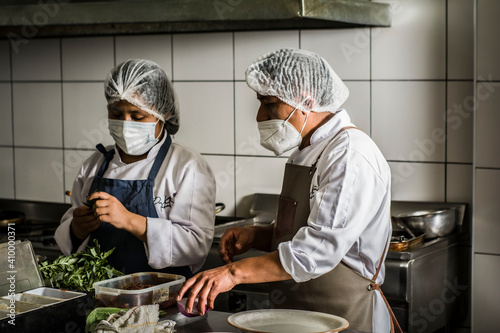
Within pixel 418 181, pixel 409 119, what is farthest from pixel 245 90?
pixel 418 181

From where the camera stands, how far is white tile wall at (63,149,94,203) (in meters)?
3.12

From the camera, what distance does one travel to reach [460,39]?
7.84 feet

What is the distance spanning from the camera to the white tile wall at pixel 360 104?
2527 mm

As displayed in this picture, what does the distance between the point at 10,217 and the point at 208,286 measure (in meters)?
1.93

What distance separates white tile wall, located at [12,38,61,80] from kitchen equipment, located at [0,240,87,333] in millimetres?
1819

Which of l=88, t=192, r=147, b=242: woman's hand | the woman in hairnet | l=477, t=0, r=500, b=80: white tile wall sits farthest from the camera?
l=477, t=0, r=500, b=80: white tile wall

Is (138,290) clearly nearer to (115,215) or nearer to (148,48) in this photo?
(115,215)

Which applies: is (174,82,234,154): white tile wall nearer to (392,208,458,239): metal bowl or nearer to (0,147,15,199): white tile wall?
(392,208,458,239): metal bowl

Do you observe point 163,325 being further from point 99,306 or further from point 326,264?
point 326,264

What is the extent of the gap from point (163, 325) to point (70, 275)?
0.42m

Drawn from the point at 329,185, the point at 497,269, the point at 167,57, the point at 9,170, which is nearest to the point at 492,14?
the point at 497,269

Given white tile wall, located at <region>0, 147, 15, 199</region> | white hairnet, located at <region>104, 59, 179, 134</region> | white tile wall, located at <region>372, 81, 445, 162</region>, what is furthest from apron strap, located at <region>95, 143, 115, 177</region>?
white tile wall, located at <region>0, 147, 15, 199</region>

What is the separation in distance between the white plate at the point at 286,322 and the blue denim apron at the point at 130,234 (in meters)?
0.54

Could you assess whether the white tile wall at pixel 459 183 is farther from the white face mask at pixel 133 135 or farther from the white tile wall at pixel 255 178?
the white face mask at pixel 133 135
